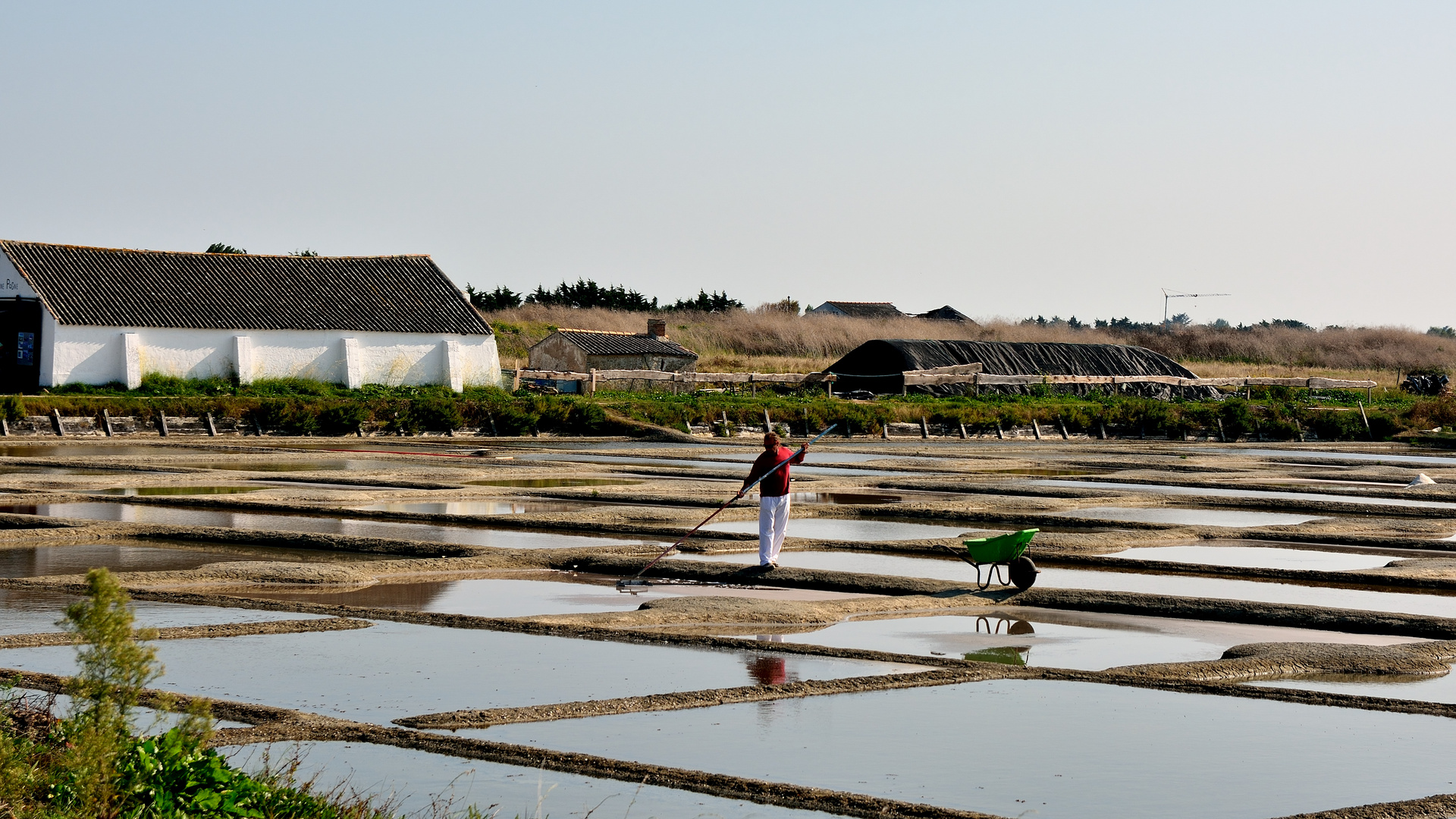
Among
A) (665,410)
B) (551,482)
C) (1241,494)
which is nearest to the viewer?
(551,482)

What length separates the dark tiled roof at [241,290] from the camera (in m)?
44.2

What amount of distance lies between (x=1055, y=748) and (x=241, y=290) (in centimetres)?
4371

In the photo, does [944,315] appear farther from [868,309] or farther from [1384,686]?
[1384,686]

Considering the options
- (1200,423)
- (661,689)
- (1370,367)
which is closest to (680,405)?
(1200,423)

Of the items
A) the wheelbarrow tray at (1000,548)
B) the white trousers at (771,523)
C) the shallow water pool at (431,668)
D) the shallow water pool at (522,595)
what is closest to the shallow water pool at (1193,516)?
the wheelbarrow tray at (1000,548)

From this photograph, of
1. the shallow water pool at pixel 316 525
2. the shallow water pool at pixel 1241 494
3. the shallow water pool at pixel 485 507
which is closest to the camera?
the shallow water pool at pixel 316 525

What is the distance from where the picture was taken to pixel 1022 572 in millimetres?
13492

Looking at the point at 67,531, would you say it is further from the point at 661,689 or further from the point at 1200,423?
the point at 1200,423

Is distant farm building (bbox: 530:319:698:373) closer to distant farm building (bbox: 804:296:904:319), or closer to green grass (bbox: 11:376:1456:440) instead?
green grass (bbox: 11:376:1456:440)

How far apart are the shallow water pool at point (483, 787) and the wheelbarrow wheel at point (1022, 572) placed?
7.24m

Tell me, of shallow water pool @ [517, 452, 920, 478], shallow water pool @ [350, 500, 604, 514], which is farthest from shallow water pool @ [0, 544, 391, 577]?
shallow water pool @ [517, 452, 920, 478]

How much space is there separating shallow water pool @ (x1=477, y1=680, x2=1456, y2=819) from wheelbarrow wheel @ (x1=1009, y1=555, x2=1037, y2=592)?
414cm

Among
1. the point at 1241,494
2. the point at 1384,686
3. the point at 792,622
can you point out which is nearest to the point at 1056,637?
the point at 792,622

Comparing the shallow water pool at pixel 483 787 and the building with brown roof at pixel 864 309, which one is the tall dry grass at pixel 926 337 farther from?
the shallow water pool at pixel 483 787
